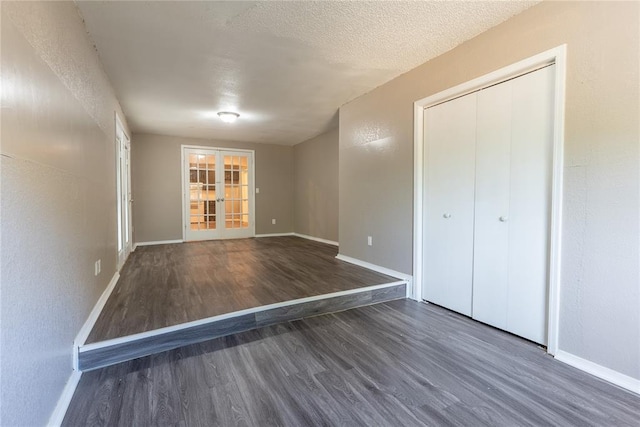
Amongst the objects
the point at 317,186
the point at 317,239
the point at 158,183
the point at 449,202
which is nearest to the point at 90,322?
the point at 449,202

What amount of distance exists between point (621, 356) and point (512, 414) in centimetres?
81

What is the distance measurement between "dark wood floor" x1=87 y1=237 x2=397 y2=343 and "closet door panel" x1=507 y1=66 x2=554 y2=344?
1253mm

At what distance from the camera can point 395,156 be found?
130 inches

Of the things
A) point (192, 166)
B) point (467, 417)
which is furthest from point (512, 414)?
point (192, 166)

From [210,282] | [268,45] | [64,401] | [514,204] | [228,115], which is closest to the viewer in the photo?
[64,401]

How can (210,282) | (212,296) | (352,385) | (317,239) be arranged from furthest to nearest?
(317,239), (210,282), (212,296), (352,385)

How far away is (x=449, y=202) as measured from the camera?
2756mm

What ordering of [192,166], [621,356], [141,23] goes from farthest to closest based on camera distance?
1. [192,166]
2. [141,23]
3. [621,356]

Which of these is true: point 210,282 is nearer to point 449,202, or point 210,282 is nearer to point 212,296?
point 212,296

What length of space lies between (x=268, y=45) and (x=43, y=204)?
2.00m

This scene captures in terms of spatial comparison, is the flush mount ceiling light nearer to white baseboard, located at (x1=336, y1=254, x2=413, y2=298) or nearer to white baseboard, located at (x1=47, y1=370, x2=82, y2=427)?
white baseboard, located at (x1=336, y1=254, x2=413, y2=298)

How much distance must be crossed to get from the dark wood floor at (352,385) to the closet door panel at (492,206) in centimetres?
28

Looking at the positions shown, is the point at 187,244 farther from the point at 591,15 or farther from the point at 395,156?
the point at 591,15

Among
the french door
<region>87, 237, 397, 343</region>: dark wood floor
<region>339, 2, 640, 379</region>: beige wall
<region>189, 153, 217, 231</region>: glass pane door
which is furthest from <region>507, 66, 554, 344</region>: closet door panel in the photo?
<region>189, 153, 217, 231</region>: glass pane door
